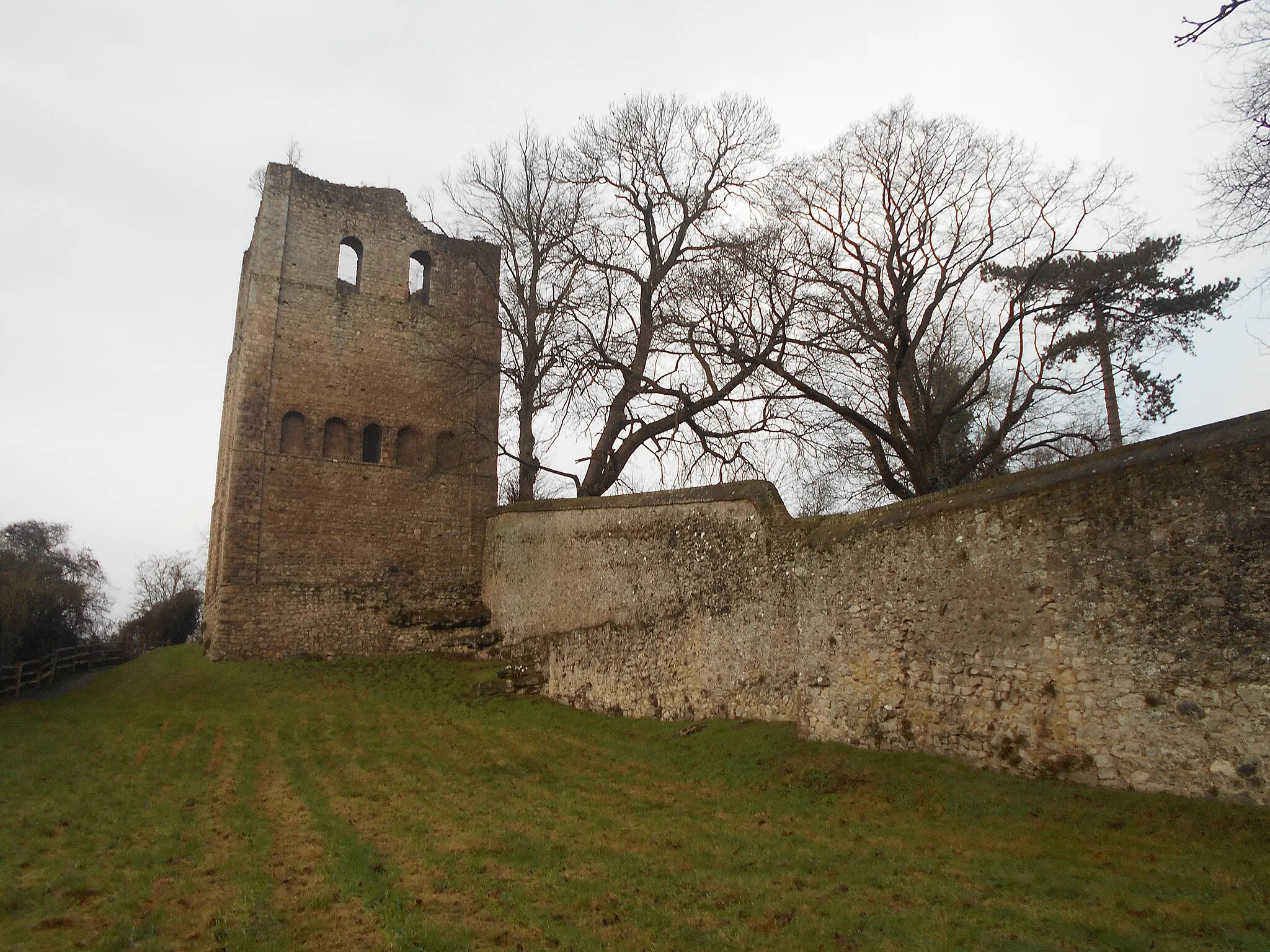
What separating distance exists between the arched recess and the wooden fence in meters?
10.8

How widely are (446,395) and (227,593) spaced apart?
7709mm

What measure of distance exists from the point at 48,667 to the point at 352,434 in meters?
9.80

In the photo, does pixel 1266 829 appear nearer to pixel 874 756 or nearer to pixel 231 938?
pixel 874 756

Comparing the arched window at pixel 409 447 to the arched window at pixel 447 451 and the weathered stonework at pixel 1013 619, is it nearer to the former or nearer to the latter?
the arched window at pixel 447 451

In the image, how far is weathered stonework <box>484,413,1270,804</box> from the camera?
7160 mm

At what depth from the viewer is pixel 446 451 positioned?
24.2 m

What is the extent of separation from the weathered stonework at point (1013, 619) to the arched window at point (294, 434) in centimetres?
1208

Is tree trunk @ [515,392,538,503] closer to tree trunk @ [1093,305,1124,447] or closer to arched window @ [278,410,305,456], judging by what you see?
arched window @ [278,410,305,456]

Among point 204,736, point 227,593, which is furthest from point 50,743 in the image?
point 227,593

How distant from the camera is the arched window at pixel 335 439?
2255 cm

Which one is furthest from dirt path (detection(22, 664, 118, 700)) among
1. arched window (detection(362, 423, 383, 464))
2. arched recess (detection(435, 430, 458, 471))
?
arched recess (detection(435, 430, 458, 471))

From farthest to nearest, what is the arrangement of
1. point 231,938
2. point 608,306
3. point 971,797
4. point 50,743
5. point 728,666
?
point 608,306 → point 50,743 → point 728,666 → point 971,797 → point 231,938

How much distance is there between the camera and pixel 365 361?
919 inches

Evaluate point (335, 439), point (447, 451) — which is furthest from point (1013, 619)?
point (335, 439)
